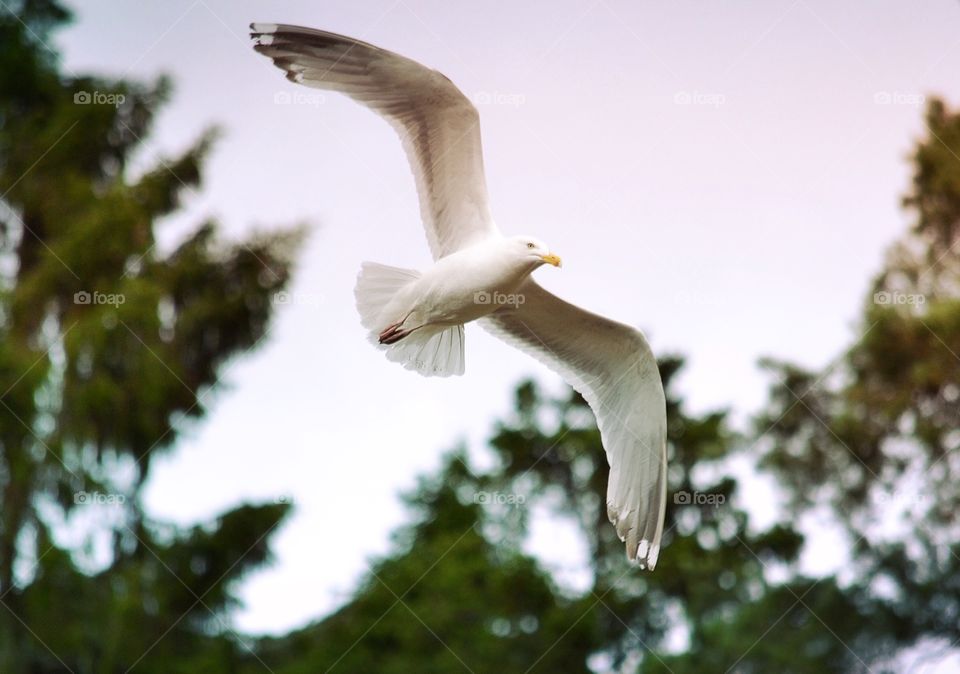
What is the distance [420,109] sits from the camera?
621cm

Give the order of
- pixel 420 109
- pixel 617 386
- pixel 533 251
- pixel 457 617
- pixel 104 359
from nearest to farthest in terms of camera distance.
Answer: pixel 533 251 → pixel 420 109 → pixel 617 386 → pixel 104 359 → pixel 457 617

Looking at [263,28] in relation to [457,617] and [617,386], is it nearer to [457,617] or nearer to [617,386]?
[617,386]

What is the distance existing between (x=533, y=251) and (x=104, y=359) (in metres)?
9.93

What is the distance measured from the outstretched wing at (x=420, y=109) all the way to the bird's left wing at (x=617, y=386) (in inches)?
19.0

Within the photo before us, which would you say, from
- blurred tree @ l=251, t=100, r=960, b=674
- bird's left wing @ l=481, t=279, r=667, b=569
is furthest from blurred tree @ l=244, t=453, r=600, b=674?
bird's left wing @ l=481, t=279, r=667, b=569

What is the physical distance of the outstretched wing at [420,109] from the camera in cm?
600

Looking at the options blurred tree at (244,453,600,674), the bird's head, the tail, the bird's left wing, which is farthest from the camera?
blurred tree at (244,453,600,674)

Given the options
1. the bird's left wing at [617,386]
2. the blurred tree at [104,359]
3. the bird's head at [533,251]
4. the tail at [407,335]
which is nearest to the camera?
the bird's head at [533,251]

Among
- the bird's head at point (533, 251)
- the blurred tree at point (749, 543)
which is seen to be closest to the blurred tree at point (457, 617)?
the blurred tree at point (749, 543)

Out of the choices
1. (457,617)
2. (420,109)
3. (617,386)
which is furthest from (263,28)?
(457,617)

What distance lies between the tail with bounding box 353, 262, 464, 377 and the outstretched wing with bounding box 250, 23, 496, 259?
0.85 feet

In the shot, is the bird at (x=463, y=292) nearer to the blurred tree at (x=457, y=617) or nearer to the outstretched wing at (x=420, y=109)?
the outstretched wing at (x=420, y=109)

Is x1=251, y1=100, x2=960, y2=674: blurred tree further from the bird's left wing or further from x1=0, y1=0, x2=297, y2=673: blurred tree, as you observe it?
the bird's left wing

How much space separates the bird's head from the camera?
5.98 meters
